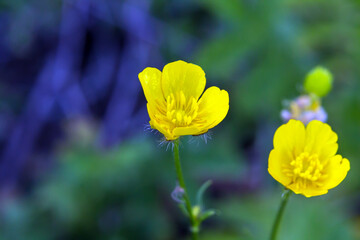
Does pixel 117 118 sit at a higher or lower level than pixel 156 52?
lower

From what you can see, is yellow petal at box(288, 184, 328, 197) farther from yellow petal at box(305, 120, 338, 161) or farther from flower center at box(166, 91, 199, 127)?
flower center at box(166, 91, 199, 127)

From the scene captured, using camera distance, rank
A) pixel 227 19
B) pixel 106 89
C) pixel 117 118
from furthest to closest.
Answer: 1. pixel 106 89
2. pixel 117 118
3. pixel 227 19

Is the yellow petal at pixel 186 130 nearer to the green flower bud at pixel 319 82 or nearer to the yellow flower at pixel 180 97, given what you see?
the yellow flower at pixel 180 97

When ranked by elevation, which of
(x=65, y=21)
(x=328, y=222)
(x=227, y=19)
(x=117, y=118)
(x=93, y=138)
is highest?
(x=65, y=21)

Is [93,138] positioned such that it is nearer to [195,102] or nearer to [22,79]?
[22,79]

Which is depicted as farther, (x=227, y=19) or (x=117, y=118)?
(x=117, y=118)

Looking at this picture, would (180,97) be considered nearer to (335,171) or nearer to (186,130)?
(186,130)

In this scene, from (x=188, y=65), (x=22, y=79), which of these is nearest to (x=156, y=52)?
(x=22, y=79)

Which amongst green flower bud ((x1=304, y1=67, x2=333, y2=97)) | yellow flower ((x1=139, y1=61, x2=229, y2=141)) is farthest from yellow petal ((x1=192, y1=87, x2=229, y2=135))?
green flower bud ((x1=304, y1=67, x2=333, y2=97))

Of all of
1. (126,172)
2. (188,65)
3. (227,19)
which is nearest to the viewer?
(188,65)
